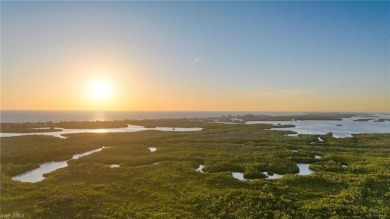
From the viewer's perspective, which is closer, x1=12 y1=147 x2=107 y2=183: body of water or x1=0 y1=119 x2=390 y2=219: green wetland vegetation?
x1=0 y1=119 x2=390 y2=219: green wetland vegetation

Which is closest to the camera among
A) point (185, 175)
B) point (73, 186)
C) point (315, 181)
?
point (73, 186)

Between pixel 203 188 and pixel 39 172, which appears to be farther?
pixel 39 172

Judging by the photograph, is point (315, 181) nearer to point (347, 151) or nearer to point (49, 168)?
point (347, 151)

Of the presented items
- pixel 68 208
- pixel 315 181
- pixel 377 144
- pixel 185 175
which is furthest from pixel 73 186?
pixel 377 144

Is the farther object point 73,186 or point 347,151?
point 347,151

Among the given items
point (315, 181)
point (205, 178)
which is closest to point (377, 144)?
point (315, 181)

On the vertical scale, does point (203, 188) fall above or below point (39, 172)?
above

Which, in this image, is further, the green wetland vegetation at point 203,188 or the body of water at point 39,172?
the body of water at point 39,172

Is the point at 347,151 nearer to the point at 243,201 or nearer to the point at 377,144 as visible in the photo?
the point at 377,144

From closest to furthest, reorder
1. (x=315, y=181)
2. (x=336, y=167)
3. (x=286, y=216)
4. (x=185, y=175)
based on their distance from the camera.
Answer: (x=286, y=216)
(x=315, y=181)
(x=185, y=175)
(x=336, y=167)
